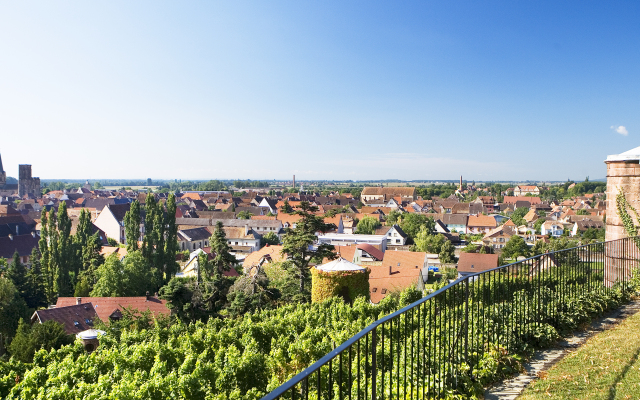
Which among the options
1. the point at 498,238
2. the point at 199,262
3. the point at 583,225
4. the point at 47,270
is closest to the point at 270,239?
the point at 199,262

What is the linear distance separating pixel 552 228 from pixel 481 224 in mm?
12375

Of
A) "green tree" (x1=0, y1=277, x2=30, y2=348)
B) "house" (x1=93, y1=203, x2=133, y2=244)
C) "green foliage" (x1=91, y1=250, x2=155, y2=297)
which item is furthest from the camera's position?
"house" (x1=93, y1=203, x2=133, y2=244)

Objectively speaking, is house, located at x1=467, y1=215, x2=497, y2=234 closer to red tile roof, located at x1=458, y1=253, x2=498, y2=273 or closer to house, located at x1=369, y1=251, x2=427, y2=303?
red tile roof, located at x1=458, y1=253, x2=498, y2=273

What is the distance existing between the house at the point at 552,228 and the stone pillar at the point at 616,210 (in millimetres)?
72808

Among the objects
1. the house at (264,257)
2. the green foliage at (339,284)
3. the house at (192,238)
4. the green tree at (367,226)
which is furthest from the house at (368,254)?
the green foliage at (339,284)

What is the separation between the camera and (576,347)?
536 centimetres

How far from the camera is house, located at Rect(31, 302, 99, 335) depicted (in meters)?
22.2

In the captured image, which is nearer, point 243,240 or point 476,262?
point 476,262

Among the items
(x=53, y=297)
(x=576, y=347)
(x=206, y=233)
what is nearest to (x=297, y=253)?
(x=576, y=347)

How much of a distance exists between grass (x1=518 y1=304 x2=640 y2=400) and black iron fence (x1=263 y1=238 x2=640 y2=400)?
45cm

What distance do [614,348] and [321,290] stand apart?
1395 cm

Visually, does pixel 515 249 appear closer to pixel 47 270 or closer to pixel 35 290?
pixel 47 270

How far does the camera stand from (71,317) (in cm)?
2294

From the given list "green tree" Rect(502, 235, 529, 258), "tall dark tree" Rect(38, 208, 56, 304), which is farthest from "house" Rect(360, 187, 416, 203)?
"tall dark tree" Rect(38, 208, 56, 304)
